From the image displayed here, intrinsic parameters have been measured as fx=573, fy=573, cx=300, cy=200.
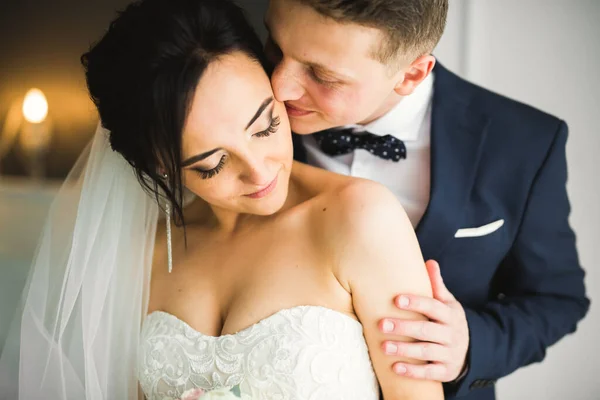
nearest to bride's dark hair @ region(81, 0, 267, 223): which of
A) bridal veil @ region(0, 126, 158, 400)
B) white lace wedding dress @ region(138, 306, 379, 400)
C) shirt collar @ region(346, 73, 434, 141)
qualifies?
bridal veil @ region(0, 126, 158, 400)

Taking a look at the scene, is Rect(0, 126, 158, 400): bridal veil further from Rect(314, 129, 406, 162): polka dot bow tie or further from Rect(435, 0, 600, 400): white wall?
Rect(435, 0, 600, 400): white wall

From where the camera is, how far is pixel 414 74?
1.48 metres

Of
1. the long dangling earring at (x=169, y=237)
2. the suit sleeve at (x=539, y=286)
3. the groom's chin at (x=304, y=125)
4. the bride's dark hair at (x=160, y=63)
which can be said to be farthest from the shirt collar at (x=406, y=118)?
the long dangling earring at (x=169, y=237)

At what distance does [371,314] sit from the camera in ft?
4.14

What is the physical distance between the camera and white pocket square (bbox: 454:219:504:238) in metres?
1.57

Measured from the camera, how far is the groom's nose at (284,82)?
4.19 feet

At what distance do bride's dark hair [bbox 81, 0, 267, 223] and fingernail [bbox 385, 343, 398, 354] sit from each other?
0.57m

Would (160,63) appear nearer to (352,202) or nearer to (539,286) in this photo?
(352,202)

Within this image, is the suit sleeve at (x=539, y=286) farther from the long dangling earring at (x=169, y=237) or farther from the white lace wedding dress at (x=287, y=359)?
the long dangling earring at (x=169, y=237)

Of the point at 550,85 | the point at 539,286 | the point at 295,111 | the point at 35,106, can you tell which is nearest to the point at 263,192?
the point at 295,111

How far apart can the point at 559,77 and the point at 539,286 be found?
30.6 inches

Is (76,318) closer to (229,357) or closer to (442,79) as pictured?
(229,357)

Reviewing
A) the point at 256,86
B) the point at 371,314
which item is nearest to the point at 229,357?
the point at 371,314

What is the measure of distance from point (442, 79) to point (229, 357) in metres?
0.98
